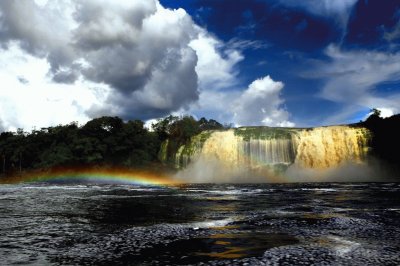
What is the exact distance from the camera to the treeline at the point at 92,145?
83.5 meters

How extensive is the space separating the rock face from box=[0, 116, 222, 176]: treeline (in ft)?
53.3

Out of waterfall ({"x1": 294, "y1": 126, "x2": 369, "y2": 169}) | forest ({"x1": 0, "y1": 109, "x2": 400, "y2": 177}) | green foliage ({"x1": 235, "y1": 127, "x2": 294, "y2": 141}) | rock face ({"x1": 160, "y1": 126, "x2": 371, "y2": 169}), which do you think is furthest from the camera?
forest ({"x1": 0, "y1": 109, "x2": 400, "y2": 177})

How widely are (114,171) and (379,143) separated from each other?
5425 centimetres

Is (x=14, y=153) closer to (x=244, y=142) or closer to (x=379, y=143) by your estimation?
(x=244, y=142)

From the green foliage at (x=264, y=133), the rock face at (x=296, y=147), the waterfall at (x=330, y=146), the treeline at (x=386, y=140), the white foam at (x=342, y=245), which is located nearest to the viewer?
the white foam at (x=342, y=245)

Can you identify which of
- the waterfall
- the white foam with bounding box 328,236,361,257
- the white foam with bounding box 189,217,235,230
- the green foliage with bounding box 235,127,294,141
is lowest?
the white foam with bounding box 328,236,361,257

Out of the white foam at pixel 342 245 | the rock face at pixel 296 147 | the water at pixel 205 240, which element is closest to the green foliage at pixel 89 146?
the rock face at pixel 296 147

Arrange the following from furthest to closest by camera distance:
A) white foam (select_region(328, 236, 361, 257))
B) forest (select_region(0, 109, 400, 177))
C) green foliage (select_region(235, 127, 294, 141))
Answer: forest (select_region(0, 109, 400, 177)) → green foliage (select_region(235, 127, 294, 141)) → white foam (select_region(328, 236, 361, 257))

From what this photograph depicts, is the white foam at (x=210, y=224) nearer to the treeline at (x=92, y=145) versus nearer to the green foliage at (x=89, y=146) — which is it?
the treeline at (x=92, y=145)

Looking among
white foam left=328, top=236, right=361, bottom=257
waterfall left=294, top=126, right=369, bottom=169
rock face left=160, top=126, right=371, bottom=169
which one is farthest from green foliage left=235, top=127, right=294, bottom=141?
white foam left=328, top=236, right=361, bottom=257

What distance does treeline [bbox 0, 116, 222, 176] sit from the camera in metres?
83.5

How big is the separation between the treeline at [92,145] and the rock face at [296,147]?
639 inches

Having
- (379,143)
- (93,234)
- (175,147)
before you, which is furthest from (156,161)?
(93,234)

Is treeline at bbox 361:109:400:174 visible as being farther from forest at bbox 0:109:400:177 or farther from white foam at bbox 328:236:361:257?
white foam at bbox 328:236:361:257
